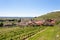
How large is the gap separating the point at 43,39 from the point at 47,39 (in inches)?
36.0

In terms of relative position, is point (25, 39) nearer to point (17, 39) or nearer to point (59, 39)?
point (17, 39)

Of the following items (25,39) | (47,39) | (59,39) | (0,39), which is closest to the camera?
(59,39)

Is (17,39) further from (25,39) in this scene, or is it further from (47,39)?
(47,39)

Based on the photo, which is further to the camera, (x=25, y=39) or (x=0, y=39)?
(x=0, y=39)

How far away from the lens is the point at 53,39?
97.1 feet

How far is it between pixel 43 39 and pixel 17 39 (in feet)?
25.8

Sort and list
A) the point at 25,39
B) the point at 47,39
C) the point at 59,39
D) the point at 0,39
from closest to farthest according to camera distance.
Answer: the point at 59,39, the point at 47,39, the point at 25,39, the point at 0,39

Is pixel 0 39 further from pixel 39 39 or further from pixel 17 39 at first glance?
pixel 39 39

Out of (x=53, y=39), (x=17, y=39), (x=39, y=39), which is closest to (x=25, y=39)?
(x=17, y=39)

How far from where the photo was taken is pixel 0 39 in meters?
41.5

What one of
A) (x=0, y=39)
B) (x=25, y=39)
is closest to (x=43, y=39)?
(x=25, y=39)

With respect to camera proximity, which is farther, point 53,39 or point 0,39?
point 0,39

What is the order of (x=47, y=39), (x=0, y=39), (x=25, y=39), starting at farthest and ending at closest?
(x=0, y=39) < (x=25, y=39) < (x=47, y=39)

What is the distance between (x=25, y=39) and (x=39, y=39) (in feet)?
18.8
